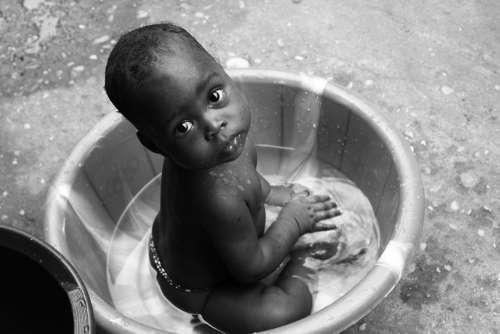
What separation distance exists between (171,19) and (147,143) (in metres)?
1.35

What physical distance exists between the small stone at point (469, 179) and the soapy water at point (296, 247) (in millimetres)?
359

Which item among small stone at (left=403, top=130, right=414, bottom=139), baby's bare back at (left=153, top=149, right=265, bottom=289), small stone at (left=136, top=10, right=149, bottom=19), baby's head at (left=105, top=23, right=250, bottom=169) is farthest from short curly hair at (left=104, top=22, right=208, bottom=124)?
small stone at (left=136, top=10, right=149, bottom=19)

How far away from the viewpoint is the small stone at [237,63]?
2209mm

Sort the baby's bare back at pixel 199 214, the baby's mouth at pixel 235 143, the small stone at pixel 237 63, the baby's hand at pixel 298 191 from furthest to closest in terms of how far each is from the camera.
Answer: the small stone at pixel 237 63
the baby's hand at pixel 298 191
the baby's bare back at pixel 199 214
the baby's mouth at pixel 235 143

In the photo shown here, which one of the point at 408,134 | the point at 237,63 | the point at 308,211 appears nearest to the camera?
the point at 308,211

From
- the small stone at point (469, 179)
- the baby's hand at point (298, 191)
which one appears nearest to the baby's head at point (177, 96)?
the baby's hand at point (298, 191)

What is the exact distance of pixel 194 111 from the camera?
1035mm

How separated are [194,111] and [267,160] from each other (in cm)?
84

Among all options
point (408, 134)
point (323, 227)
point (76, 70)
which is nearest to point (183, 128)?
point (323, 227)

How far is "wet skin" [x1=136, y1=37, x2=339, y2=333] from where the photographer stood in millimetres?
1032

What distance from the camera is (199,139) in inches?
41.9

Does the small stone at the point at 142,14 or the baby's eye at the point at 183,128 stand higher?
the baby's eye at the point at 183,128

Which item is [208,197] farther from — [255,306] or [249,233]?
[255,306]

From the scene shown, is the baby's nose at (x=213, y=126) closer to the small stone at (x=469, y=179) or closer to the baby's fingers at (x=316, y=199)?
the baby's fingers at (x=316, y=199)
